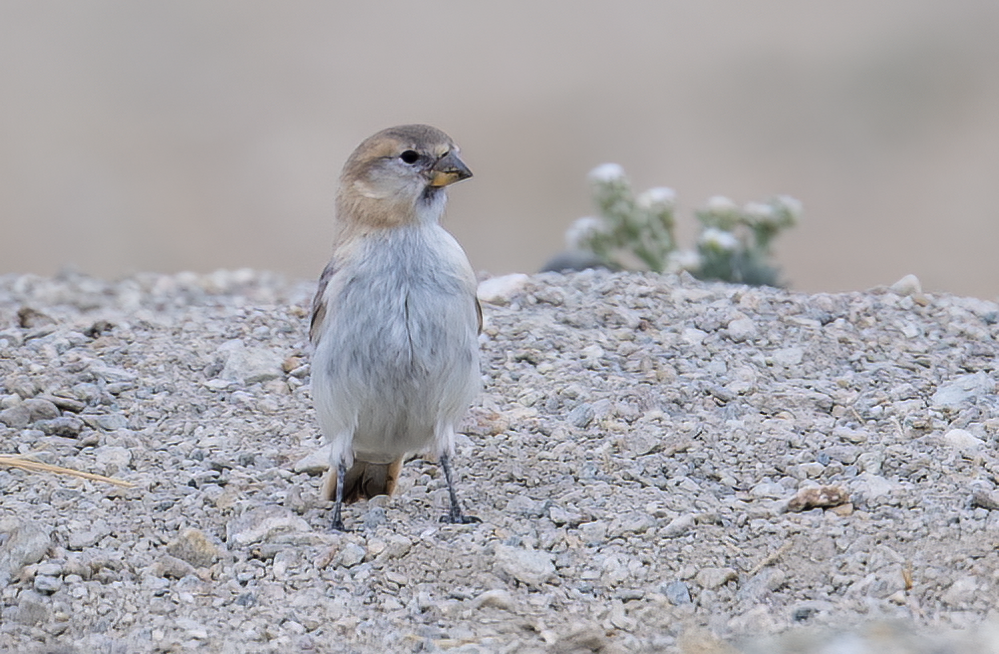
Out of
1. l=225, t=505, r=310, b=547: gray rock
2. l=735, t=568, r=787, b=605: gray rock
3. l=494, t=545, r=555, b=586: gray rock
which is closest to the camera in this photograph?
l=735, t=568, r=787, b=605: gray rock

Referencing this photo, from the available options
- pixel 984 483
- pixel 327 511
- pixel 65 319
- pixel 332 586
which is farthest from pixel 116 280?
pixel 984 483

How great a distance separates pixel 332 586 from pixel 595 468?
3.96ft

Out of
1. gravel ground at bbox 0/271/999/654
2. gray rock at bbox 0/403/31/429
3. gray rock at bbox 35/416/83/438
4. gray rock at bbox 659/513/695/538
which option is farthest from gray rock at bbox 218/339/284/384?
gray rock at bbox 659/513/695/538

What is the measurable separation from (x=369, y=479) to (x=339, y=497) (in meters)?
0.50

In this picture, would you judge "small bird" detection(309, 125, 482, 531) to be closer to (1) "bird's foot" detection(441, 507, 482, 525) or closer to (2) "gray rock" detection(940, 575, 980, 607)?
(1) "bird's foot" detection(441, 507, 482, 525)

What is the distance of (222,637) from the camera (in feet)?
13.5

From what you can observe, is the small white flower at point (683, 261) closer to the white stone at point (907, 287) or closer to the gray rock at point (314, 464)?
the white stone at point (907, 287)

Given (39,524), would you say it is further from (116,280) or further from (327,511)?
(116,280)

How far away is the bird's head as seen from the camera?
502 centimetres

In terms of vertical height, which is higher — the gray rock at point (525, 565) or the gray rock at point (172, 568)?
the gray rock at point (525, 565)

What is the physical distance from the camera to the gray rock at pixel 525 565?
14.6 feet

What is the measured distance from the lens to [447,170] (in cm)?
501

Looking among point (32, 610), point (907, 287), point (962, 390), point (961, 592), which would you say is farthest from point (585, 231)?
point (32, 610)

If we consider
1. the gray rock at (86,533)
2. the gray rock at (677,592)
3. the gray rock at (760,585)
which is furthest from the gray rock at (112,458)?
the gray rock at (760,585)
